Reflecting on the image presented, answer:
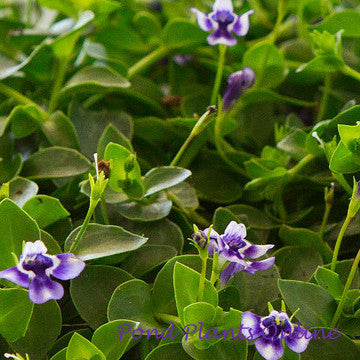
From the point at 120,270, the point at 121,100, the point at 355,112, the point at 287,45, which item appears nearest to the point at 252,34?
the point at 287,45

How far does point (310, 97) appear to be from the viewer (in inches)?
29.3

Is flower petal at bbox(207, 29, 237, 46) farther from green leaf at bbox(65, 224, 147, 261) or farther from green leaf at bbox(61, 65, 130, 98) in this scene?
green leaf at bbox(65, 224, 147, 261)

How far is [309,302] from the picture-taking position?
16.5 inches

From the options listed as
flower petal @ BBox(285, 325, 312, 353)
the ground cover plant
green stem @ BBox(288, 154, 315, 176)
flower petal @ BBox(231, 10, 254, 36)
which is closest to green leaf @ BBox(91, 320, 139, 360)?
the ground cover plant

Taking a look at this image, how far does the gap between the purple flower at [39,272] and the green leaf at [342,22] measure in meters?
0.41

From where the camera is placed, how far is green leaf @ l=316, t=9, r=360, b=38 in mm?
629

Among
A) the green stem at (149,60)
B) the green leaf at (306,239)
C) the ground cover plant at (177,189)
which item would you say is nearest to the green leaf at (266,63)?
the ground cover plant at (177,189)

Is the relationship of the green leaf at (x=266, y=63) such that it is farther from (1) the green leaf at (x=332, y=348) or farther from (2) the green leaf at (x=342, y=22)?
(1) the green leaf at (x=332, y=348)

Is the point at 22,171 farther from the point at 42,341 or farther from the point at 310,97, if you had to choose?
the point at 310,97

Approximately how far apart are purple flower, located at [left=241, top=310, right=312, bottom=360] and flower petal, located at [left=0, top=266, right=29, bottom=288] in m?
0.15

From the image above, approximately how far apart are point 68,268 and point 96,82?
269 mm

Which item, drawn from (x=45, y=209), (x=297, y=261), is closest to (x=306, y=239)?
(x=297, y=261)

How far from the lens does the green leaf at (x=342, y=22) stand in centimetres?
63

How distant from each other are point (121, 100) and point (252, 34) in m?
0.23
